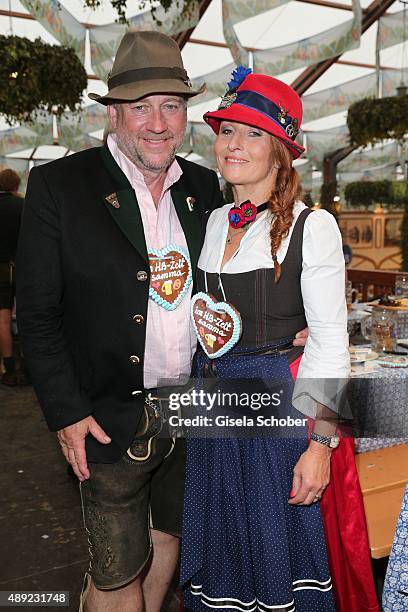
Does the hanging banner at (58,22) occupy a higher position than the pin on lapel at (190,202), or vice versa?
the hanging banner at (58,22)

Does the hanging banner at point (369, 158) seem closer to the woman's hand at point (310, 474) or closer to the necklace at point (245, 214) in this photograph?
the necklace at point (245, 214)

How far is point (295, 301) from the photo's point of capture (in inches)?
57.7

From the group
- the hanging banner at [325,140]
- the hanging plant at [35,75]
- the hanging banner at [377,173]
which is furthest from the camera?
the hanging banner at [377,173]

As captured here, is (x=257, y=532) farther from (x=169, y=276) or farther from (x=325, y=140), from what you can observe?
(x=325, y=140)

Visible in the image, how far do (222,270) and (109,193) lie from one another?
1.19 feet

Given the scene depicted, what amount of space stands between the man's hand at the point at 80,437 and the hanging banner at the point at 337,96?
11.6 metres

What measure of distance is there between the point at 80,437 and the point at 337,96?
11.9 meters

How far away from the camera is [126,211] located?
5.14 ft

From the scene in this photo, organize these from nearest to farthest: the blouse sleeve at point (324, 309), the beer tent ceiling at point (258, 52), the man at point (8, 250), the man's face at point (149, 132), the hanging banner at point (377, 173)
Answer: the blouse sleeve at point (324, 309) → the man's face at point (149, 132) → the man at point (8, 250) → the beer tent ceiling at point (258, 52) → the hanging banner at point (377, 173)

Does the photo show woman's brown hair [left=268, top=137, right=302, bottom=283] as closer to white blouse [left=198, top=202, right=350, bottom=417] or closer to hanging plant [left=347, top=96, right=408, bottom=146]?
white blouse [left=198, top=202, right=350, bottom=417]

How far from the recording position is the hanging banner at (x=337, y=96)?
1186cm

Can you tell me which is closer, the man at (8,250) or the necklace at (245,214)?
the necklace at (245,214)

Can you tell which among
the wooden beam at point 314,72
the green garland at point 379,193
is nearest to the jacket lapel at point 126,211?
the wooden beam at point 314,72

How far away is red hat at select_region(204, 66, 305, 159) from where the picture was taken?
1.48 meters
